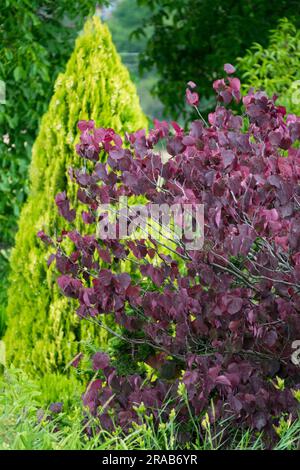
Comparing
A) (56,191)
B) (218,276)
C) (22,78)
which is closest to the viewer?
(218,276)

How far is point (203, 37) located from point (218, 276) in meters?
6.57

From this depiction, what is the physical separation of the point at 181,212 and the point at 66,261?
2.25ft

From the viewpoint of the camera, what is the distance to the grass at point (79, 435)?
9.87 ft

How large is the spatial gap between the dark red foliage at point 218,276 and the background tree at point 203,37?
5.33 meters

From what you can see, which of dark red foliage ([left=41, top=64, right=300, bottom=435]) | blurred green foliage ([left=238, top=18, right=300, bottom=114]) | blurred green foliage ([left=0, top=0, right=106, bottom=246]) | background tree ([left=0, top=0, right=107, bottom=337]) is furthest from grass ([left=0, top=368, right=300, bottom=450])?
blurred green foliage ([left=238, top=18, right=300, bottom=114])

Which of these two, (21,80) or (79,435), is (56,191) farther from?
(21,80)

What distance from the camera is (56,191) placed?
4746mm

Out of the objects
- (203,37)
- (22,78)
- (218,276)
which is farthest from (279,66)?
(218,276)

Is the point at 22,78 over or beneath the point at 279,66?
beneath

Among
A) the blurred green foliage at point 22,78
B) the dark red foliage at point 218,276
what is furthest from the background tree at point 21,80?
the dark red foliage at point 218,276

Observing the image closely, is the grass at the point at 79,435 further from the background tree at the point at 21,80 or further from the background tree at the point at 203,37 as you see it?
the background tree at the point at 203,37

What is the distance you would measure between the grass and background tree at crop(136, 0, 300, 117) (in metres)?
5.65

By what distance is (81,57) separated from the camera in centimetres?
497
